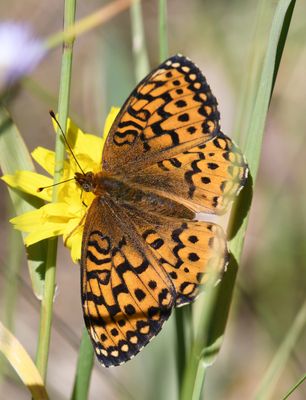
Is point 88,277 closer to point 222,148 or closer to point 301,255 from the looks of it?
point 222,148

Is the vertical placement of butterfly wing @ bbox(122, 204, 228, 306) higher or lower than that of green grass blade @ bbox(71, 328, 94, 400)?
higher

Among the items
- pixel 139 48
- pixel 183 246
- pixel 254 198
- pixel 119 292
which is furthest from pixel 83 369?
pixel 254 198

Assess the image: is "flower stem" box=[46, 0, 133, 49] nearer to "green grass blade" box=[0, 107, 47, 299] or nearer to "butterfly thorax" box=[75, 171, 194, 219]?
"green grass blade" box=[0, 107, 47, 299]

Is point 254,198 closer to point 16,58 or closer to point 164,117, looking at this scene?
point 164,117

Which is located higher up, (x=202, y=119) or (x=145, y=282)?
(x=202, y=119)

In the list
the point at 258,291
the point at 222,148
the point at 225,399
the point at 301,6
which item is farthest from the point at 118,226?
the point at 301,6

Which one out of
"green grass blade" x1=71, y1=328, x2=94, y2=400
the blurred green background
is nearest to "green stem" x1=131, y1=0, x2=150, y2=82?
the blurred green background
